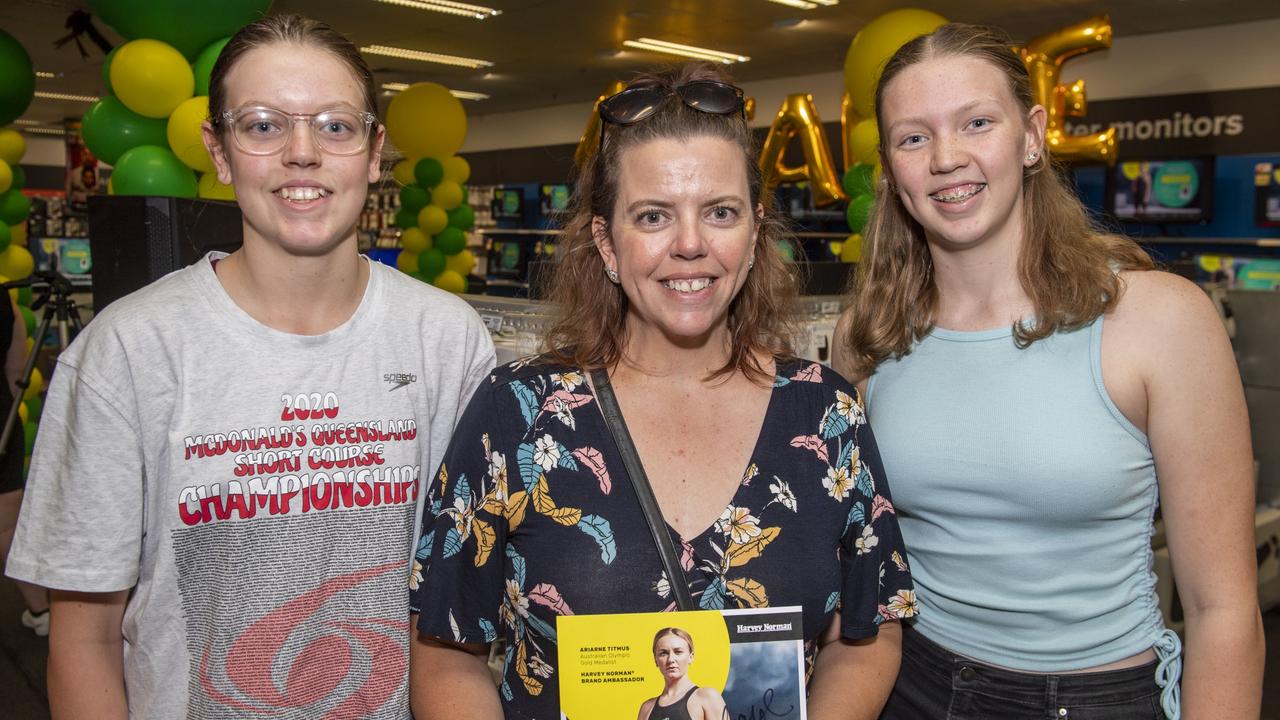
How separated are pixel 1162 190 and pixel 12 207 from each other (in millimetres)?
9951

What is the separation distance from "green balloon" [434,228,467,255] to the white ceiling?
7.00 feet

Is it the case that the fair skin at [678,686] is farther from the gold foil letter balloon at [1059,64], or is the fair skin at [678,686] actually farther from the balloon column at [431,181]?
the balloon column at [431,181]

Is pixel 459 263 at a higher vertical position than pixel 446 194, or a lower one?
lower

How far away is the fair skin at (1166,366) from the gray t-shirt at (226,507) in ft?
2.93

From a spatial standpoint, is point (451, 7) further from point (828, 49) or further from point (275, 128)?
Answer: point (275, 128)

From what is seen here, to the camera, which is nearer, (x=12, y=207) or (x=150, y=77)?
(x=150, y=77)

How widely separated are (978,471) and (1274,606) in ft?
14.3

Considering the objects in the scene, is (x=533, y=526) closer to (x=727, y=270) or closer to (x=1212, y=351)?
(x=727, y=270)

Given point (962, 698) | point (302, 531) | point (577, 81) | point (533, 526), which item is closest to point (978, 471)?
point (962, 698)

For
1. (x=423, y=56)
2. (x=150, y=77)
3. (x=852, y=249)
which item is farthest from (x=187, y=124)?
(x=423, y=56)

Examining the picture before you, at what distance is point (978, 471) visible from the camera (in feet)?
4.66

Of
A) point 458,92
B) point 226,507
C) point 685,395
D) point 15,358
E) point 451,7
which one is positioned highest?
point 451,7

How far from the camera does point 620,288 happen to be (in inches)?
58.2

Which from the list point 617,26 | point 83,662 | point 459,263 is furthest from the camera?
point 617,26
